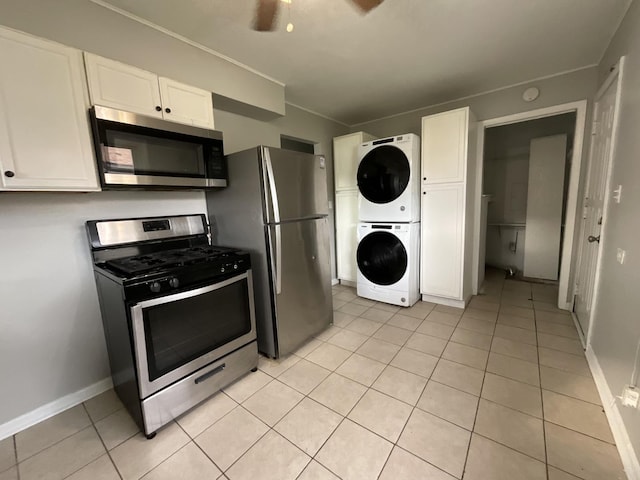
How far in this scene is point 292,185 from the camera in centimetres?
208

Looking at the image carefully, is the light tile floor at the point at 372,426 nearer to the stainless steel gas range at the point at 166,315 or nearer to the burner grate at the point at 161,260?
the stainless steel gas range at the point at 166,315

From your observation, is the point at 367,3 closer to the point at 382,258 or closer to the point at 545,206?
the point at 382,258

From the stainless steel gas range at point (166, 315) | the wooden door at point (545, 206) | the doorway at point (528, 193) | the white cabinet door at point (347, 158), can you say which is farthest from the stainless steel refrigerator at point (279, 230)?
the wooden door at point (545, 206)

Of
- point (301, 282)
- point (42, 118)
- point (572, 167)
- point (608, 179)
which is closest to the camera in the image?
point (42, 118)

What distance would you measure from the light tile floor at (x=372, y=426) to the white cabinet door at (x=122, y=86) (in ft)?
6.39

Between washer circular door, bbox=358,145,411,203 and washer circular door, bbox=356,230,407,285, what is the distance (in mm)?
460

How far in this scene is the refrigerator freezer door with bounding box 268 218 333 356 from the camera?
6.75ft

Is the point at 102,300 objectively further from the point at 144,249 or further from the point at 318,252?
the point at 318,252

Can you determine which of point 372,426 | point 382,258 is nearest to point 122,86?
point 372,426

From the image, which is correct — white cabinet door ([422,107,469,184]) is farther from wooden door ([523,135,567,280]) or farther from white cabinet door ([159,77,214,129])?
white cabinet door ([159,77,214,129])

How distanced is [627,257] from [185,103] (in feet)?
9.61

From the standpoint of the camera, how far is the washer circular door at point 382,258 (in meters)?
2.98

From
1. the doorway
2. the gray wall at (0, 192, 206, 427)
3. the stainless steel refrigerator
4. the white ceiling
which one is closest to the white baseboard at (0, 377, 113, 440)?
the gray wall at (0, 192, 206, 427)

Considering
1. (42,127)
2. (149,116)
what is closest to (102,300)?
(42,127)
